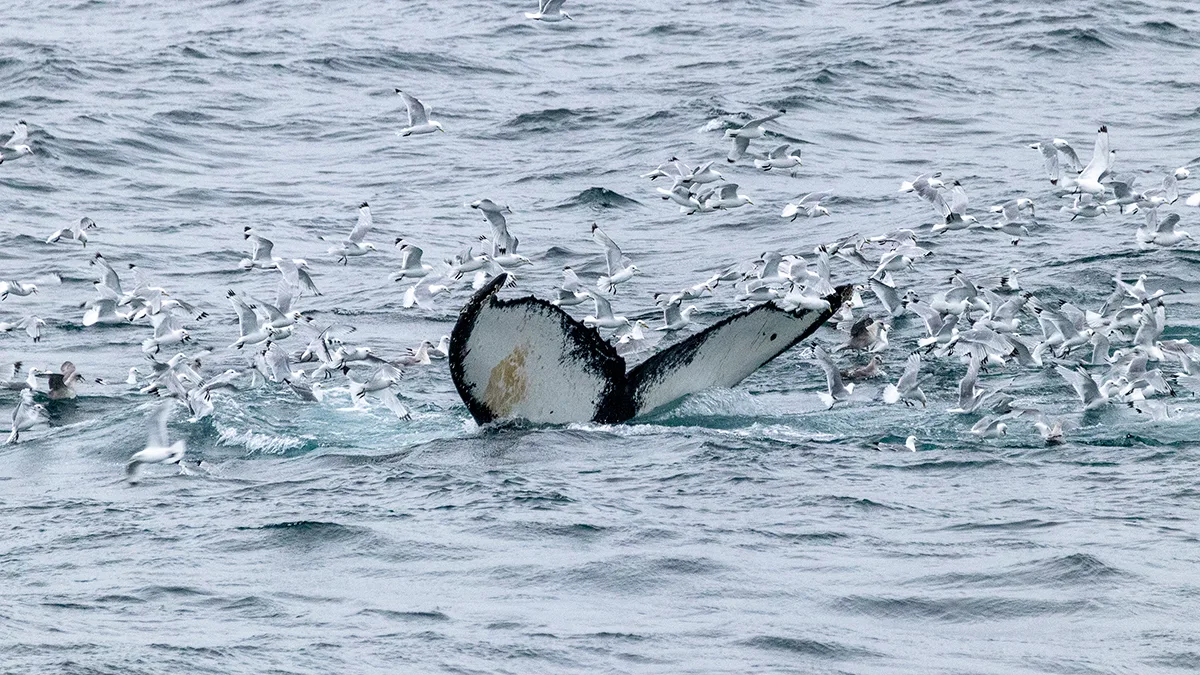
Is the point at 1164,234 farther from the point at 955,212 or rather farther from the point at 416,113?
the point at 416,113

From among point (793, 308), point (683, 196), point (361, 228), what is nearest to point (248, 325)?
point (361, 228)

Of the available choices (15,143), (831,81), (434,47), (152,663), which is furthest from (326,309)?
(434,47)

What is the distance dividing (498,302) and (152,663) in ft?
10.2

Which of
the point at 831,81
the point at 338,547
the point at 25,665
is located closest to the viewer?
the point at 25,665

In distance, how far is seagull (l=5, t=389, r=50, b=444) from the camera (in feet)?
41.3

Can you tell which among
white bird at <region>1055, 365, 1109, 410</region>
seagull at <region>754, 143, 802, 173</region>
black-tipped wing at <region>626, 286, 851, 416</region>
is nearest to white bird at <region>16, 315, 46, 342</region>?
black-tipped wing at <region>626, 286, 851, 416</region>

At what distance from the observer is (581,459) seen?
1087 cm

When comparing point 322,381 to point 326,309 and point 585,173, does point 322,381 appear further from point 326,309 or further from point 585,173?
point 585,173

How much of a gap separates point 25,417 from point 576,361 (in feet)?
14.4

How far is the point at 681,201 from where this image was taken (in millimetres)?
18516

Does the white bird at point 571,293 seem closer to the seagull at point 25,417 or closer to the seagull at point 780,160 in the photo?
the seagull at point 780,160

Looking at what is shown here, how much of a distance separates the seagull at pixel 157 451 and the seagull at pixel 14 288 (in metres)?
6.28

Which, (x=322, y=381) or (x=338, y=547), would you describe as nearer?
(x=338, y=547)

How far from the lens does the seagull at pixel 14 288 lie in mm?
17036
